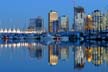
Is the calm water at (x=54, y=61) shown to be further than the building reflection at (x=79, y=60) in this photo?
No

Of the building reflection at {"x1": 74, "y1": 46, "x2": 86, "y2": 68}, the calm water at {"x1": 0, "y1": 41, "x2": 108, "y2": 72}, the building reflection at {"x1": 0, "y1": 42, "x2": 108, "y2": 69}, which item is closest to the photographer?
the calm water at {"x1": 0, "y1": 41, "x2": 108, "y2": 72}

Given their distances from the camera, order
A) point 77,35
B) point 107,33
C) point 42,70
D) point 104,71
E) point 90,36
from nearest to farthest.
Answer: point 104,71
point 42,70
point 107,33
point 90,36
point 77,35

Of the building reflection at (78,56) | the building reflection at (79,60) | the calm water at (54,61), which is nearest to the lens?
the calm water at (54,61)

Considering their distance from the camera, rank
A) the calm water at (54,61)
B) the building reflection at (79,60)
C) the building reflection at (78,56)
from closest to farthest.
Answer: the calm water at (54,61), the building reflection at (79,60), the building reflection at (78,56)

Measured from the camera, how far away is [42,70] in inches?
1089

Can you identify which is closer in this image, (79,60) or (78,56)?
(79,60)

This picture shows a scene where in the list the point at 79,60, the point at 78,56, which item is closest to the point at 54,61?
the point at 79,60

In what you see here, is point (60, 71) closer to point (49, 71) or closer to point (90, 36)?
point (49, 71)

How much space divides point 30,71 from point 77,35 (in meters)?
171

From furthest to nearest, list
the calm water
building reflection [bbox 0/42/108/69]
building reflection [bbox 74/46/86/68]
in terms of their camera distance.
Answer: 1. building reflection [bbox 0/42/108/69]
2. building reflection [bbox 74/46/86/68]
3. the calm water

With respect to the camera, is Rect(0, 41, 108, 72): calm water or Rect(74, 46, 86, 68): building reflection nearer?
Rect(0, 41, 108, 72): calm water

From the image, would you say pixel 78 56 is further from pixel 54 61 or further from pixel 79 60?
pixel 54 61

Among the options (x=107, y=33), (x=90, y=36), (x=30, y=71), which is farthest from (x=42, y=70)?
(x=90, y=36)

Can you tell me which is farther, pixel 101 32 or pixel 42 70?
pixel 101 32
